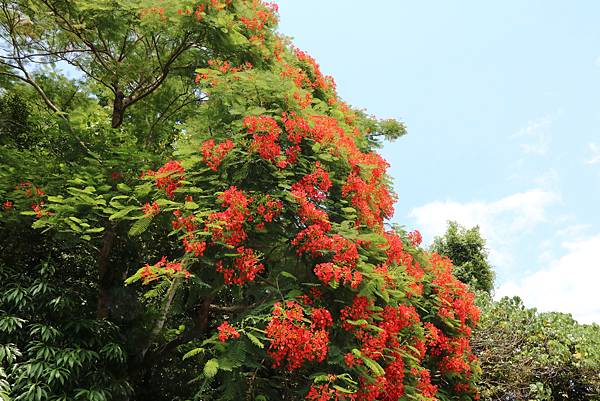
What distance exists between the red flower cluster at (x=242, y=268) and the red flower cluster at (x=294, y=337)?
561mm

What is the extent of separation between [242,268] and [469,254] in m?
14.9

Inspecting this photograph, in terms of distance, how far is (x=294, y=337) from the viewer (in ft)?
18.5

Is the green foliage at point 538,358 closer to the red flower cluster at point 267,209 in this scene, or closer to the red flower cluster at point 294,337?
the red flower cluster at point 294,337

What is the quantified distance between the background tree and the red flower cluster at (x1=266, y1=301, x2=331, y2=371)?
14100mm

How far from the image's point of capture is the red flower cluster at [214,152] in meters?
6.69

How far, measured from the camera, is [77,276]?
8828 mm

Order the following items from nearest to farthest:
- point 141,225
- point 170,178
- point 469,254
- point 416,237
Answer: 1. point 141,225
2. point 170,178
3. point 416,237
4. point 469,254

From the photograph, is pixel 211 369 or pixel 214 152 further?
pixel 214 152

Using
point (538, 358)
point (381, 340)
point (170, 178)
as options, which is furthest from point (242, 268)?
point (538, 358)

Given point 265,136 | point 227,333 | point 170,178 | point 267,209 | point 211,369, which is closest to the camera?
point 211,369

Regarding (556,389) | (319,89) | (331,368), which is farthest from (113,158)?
(556,389)

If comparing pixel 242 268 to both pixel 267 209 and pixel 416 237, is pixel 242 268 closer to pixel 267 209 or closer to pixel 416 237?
pixel 267 209

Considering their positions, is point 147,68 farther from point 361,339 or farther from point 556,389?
point 556,389

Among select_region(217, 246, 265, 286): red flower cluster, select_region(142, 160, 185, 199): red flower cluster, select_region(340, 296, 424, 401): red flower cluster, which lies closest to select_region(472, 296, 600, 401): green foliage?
select_region(340, 296, 424, 401): red flower cluster
